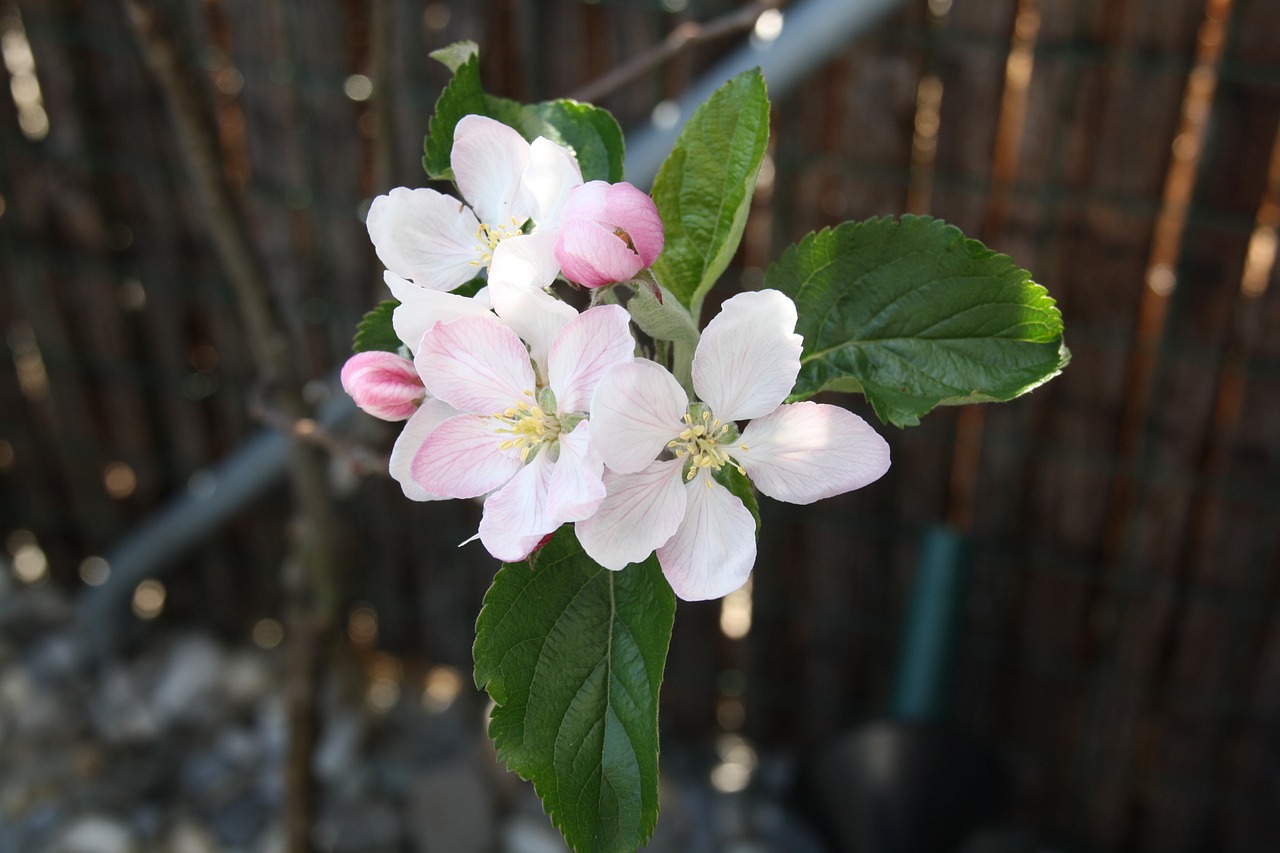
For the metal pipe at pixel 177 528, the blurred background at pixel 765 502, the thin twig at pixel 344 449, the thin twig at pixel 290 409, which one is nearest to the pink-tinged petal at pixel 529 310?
the thin twig at pixel 344 449

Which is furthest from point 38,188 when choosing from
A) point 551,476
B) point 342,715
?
point 551,476

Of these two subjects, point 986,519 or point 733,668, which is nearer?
point 986,519

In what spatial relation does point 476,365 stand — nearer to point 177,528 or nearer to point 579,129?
point 579,129

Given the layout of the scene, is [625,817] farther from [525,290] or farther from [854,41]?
[854,41]

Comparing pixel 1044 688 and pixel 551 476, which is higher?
pixel 551 476

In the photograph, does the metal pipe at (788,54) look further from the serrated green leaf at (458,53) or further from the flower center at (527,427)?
the flower center at (527,427)
